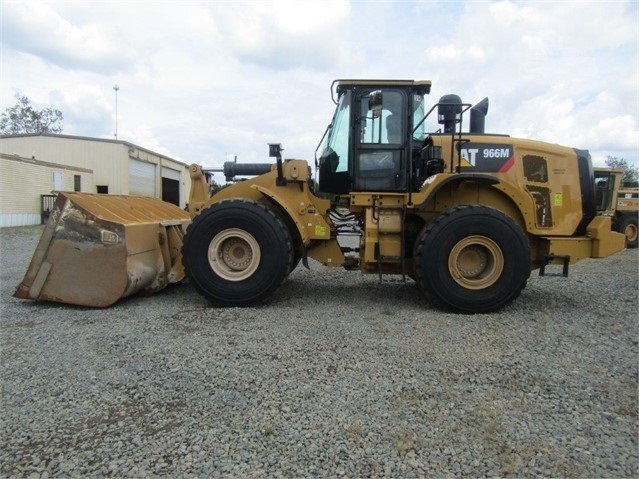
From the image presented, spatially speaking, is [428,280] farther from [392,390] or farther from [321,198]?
[392,390]

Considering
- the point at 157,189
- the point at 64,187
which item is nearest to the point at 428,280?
the point at 64,187

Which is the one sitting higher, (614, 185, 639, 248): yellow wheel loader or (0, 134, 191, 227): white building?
(0, 134, 191, 227): white building

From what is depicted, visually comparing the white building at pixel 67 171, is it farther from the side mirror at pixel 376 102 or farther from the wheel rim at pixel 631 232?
the wheel rim at pixel 631 232

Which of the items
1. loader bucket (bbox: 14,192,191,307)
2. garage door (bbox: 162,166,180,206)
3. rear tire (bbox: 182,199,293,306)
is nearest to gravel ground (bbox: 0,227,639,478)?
loader bucket (bbox: 14,192,191,307)

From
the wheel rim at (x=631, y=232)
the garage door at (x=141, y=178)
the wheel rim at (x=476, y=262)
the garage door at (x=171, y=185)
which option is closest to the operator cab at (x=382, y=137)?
the wheel rim at (x=476, y=262)

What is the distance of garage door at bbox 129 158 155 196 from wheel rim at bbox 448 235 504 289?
2780cm

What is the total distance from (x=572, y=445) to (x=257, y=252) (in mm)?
3936

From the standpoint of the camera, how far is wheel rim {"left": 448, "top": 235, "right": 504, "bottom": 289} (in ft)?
18.0

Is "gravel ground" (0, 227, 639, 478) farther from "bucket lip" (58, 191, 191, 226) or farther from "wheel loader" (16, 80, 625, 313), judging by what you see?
"bucket lip" (58, 191, 191, 226)

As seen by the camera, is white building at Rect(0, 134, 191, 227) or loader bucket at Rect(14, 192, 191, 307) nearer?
loader bucket at Rect(14, 192, 191, 307)

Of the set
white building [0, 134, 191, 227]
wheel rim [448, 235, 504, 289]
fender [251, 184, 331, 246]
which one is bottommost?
wheel rim [448, 235, 504, 289]

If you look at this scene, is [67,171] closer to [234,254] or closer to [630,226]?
[234,254]

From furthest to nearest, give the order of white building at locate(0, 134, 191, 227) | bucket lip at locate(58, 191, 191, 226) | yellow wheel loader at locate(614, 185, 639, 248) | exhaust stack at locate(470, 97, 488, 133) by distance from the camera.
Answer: white building at locate(0, 134, 191, 227)
yellow wheel loader at locate(614, 185, 639, 248)
exhaust stack at locate(470, 97, 488, 133)
bucket lip at locate(58, 191, 191, 226)

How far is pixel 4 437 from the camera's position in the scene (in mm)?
2652
